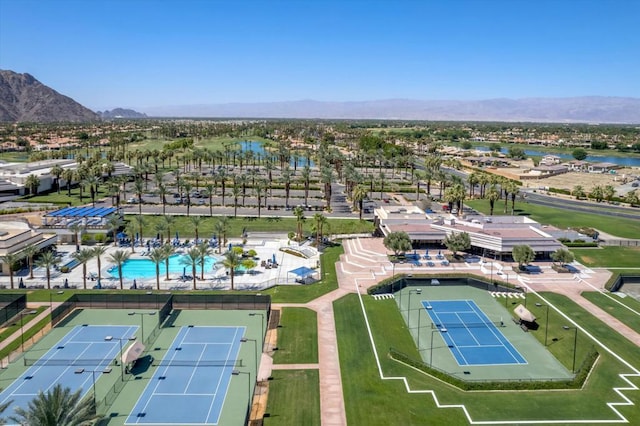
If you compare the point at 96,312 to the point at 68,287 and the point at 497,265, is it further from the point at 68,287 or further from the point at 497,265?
the point at 497,265

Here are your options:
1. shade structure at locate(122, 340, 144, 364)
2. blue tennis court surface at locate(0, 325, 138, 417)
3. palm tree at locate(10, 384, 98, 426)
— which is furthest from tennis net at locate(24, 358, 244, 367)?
palm tree at locate(10, 384, 98, 426)

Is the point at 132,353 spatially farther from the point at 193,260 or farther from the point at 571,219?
the point at 571,219

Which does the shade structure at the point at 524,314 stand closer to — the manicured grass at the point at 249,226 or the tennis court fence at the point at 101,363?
the tennis court fence at the point at 101,363

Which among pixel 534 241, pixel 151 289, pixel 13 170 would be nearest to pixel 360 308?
pixel 151 289

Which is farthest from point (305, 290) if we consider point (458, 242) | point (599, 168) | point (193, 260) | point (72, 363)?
point (599, 168)

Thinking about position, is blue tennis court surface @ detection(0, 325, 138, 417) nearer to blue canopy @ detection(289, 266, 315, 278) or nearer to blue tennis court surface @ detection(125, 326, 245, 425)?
blue tennis court surface @ detection(125, 326, 245, 425)

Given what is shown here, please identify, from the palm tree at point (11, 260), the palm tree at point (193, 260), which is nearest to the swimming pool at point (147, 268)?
the palm tree at point (193, 260)
